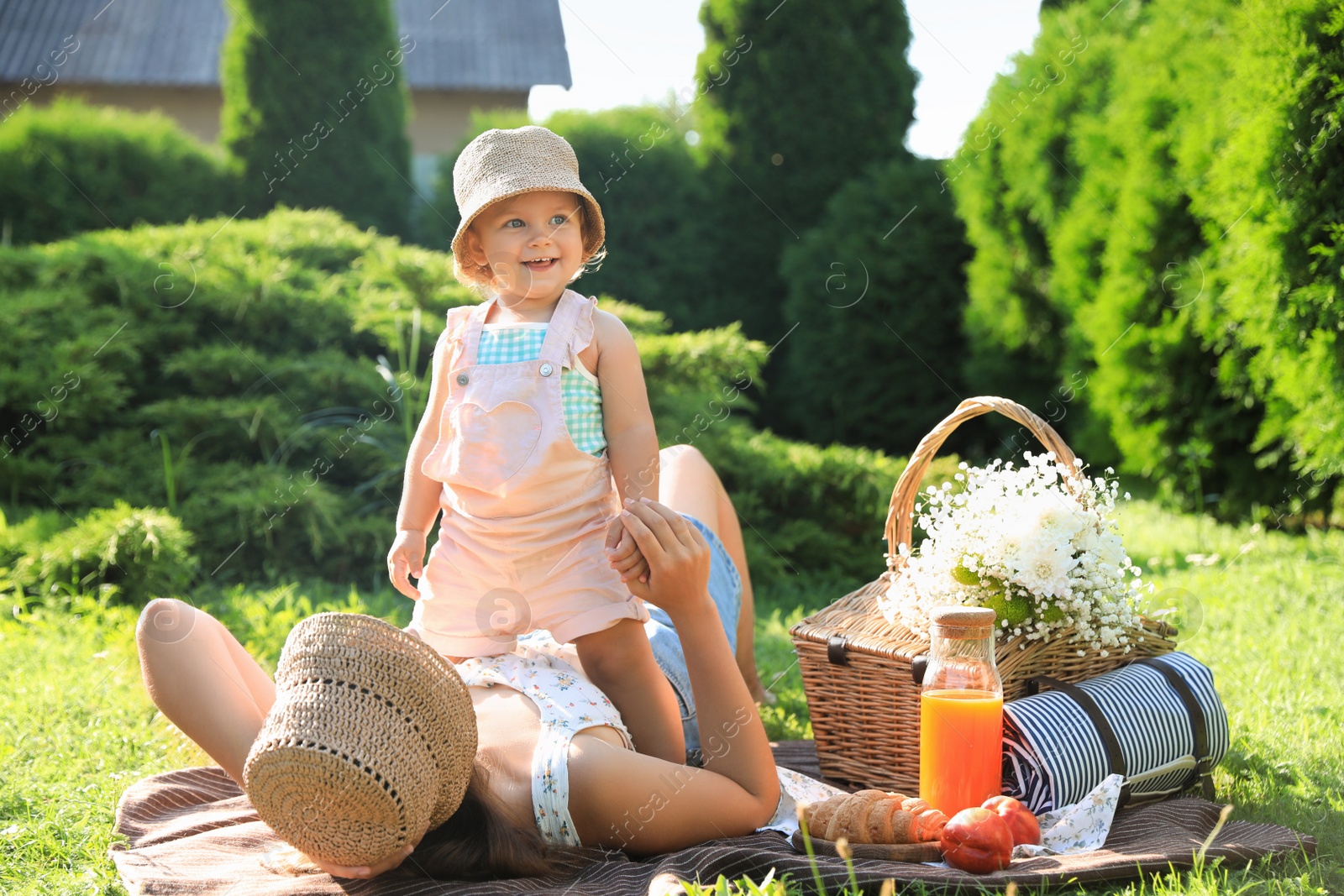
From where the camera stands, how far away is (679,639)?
233cm

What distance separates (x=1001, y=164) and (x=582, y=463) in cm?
623

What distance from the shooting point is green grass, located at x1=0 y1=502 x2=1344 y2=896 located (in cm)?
221

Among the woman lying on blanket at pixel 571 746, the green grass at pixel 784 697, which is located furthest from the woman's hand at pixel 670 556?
the green grass at pixel 784 697

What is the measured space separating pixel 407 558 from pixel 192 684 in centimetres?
52

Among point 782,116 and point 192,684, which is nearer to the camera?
point 192,684

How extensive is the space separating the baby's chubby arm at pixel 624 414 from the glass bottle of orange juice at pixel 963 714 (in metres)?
0.66

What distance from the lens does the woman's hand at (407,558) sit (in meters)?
2.40

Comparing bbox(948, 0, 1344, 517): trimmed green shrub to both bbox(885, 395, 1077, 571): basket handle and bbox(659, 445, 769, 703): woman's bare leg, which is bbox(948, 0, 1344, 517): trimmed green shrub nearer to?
bbox(885, 395, 1077, 571): basket handle

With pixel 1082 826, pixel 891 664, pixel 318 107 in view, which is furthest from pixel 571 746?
pixel 318 107

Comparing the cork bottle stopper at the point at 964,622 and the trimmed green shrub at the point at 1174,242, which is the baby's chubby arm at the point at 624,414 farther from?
the trimmed green shrub at the point at 1174,242

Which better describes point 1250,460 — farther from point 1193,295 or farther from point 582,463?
point 582,463

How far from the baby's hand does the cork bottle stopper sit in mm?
637

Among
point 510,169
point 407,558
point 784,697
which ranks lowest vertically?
point 784,697

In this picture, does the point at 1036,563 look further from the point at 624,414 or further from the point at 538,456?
the point at 538,456
